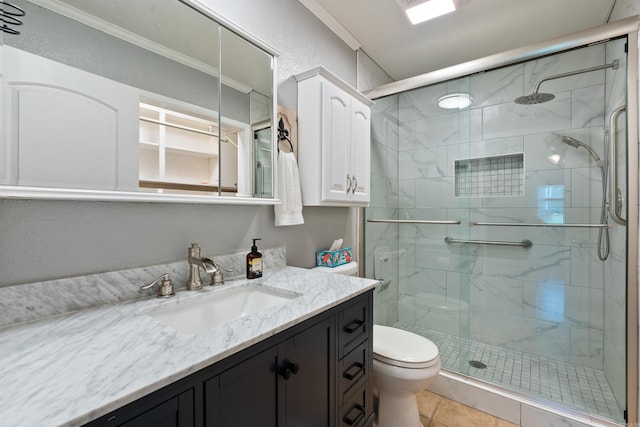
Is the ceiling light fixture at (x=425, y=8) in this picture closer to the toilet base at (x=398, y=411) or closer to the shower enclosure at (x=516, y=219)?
the shower enclosure at (x=516, y=219)

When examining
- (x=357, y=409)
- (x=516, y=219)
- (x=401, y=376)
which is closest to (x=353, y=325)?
(x=357, y=409)

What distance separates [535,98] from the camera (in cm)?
227

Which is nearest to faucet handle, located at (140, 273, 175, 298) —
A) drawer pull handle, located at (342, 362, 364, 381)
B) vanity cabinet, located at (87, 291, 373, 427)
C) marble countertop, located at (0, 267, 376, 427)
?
marble countertop, located at (0, 267, 376, 427)

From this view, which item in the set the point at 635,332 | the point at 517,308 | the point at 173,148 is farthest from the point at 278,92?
the point at 517,308

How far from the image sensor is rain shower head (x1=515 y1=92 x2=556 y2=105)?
87.5 inches

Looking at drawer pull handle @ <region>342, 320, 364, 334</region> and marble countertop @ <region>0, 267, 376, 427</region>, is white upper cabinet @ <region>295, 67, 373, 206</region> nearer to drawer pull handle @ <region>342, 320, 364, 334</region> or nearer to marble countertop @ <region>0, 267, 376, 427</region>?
drawer pull handle @ <region>342, 320, 364, 334</region>

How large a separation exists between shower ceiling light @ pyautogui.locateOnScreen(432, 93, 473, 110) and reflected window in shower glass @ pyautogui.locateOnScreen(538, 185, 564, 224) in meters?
0.87

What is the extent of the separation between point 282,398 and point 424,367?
88cm

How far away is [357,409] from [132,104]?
1454 millimetres

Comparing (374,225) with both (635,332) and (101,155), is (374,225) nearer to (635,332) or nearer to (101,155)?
(635,332)

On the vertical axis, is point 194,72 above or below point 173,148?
above

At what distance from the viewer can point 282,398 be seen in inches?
34.0

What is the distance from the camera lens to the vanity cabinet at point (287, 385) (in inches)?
24.0

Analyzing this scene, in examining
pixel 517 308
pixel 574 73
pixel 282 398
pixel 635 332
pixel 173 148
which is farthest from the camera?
pixel 517 308
